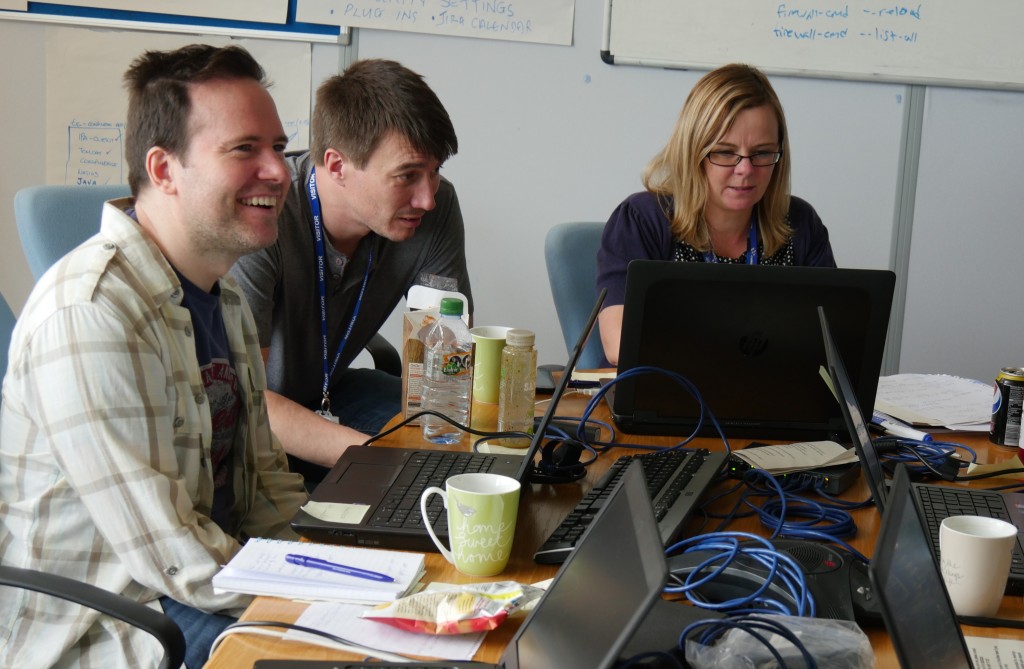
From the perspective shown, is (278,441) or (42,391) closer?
(42,391)

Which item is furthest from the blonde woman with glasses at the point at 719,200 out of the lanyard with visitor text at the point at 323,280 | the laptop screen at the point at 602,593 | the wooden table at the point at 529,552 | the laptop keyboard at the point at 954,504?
the laptop screen at the point at 602,593

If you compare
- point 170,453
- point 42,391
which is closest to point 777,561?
point 170,453

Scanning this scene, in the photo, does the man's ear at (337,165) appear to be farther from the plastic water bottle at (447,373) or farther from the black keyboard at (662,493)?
the black keyboard at (662,493)

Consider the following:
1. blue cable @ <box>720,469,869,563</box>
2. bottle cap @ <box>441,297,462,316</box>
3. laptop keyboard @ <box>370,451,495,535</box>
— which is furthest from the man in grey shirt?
blue cable @ <box>720,469,869,563</box>

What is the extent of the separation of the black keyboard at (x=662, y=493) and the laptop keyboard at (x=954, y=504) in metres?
0.27

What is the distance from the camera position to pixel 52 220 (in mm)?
1818

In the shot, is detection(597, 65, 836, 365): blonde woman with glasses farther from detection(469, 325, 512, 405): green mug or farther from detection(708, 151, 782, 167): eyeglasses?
detection(469, 325, 512, 405): green mug

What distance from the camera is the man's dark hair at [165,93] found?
1.48m

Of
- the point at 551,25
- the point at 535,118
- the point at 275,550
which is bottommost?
the point at 275,550

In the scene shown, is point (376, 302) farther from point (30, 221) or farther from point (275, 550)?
point (275, 550)

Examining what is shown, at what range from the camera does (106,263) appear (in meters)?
1.29

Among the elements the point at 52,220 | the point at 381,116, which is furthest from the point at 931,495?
the point at 52,220

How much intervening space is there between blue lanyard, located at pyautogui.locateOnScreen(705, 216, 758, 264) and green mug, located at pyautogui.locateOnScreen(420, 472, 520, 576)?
1390mm

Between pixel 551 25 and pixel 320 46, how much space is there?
0.76m
